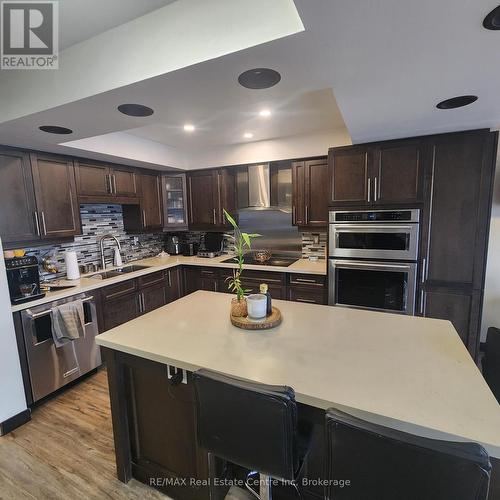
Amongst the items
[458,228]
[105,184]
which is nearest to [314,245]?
[458,228]

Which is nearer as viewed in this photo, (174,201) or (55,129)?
(55,129)

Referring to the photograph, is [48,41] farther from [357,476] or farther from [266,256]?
[266,256]

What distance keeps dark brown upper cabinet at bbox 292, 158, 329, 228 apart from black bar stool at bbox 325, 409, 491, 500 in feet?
8.79

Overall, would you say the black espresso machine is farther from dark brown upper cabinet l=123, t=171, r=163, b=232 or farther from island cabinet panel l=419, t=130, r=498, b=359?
island cabinet panel l=419, t=130, r=498, b=359

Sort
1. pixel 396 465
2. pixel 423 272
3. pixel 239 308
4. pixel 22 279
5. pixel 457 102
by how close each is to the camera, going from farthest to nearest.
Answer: pixel 423 272 → pixel 22 279 → pixel 457 102 → pixel 239 308 → pixel 396 465

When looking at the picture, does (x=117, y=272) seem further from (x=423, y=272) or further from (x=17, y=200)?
(x=423, y=272)

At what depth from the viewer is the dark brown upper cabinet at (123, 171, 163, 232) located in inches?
145

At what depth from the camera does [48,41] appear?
1.51m

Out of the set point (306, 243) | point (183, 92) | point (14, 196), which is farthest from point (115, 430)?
point (306, 243)

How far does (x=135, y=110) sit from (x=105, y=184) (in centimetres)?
173

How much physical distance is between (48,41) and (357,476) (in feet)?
7.84

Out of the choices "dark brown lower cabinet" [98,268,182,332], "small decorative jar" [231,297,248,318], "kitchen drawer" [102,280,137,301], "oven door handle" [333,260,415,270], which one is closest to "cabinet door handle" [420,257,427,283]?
"oven door handle" [333,260,415,270]

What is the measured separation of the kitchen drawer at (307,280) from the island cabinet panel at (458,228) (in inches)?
38.0

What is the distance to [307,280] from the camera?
3.19m
